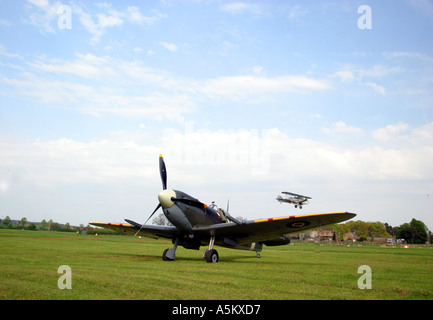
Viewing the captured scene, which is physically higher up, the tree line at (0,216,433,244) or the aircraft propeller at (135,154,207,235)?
the aircraft propeller at (135,154,207,235)

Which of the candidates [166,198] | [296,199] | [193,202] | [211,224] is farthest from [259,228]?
[296,199]

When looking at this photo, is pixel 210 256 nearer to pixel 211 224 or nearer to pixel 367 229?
pixel 211 224

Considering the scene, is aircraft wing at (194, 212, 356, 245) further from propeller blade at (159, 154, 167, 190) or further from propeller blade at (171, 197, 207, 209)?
propeller blade at (159, 154, 167, 190)

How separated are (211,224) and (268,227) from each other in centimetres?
274

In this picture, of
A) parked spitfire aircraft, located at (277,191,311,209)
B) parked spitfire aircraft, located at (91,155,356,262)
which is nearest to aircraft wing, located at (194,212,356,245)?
parked spitfire aircraft, located at (91,155,356,262)

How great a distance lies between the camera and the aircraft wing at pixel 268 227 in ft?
46.3

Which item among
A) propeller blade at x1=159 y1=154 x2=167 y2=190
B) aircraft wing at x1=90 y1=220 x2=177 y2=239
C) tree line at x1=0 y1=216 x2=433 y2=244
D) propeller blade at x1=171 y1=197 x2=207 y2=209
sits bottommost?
tree line at x1=0 y1=216 x2=433 y2=244

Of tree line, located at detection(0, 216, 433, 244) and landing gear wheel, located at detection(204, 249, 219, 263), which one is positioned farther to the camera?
tree line, located at detection(0, 216, 433, 244)

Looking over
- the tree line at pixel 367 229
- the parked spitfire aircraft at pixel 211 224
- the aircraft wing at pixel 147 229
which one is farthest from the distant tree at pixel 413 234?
the aircraft wing at pixel 147 229

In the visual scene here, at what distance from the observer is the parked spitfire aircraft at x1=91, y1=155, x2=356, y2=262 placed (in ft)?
50.6

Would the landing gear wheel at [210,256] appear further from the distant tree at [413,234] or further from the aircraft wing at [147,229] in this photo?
the distant tree at [413,234]
